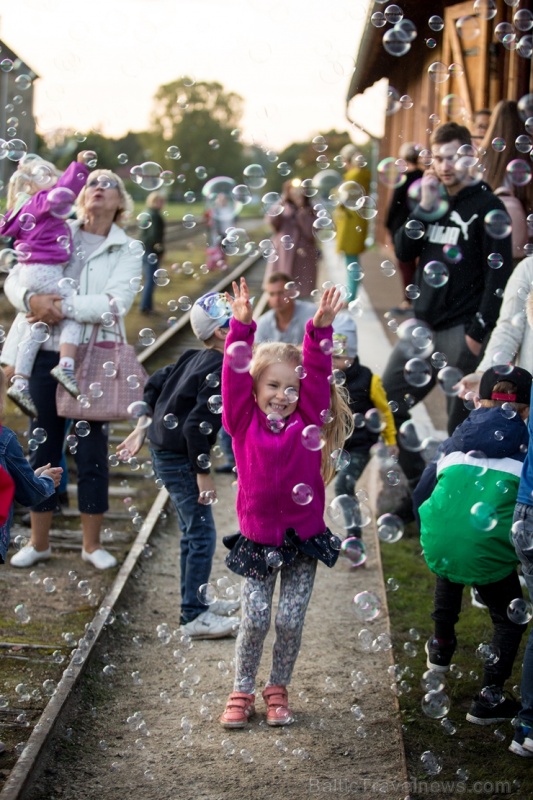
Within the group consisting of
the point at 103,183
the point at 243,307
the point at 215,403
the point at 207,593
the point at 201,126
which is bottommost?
the point at 207,593

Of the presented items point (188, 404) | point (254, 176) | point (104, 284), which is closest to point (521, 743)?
point (188, 404)

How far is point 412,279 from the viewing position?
6711 millimetres

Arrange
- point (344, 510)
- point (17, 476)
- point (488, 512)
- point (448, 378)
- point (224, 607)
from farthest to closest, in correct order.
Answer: point (224, 607) → point (448, 378) → point (344, 510) → point (488, 512) → point (17, 476)

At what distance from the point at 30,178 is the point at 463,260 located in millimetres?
2390

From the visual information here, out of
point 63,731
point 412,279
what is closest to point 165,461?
point 63,731

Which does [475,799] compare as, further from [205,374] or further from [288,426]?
[205,374]

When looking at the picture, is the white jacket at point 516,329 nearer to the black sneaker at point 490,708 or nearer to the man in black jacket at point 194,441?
the man in black jacket at point 194,441

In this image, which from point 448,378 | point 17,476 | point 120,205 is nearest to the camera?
point 17,476

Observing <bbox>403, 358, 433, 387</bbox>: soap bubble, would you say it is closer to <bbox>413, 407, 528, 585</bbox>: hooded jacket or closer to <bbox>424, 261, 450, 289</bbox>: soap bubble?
<bbox>424, 261, 450, 289</bbox>: soap bubble

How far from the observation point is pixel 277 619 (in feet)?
14.8

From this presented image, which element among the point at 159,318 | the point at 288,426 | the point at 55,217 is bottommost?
the point at 159,318

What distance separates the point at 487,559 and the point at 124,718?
1.61m

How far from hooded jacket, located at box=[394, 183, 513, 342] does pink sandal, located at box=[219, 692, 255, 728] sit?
2431 mm

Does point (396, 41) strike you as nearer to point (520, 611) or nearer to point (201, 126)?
point (520, 611)
